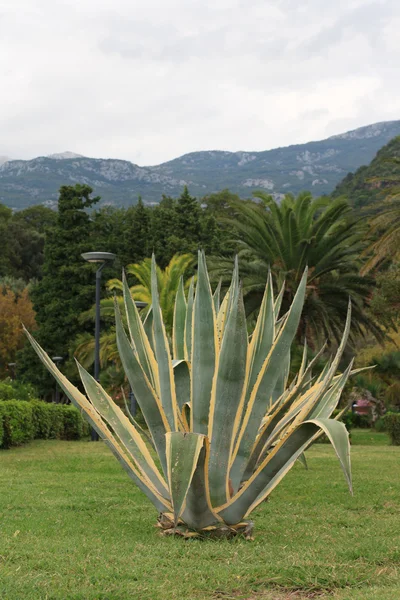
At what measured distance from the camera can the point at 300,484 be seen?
9.82 m

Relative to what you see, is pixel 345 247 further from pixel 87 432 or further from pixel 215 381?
pixel 215 381

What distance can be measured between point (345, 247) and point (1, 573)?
69.8 feet

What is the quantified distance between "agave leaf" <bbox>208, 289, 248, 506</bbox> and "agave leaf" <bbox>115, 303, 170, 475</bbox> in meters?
0.49

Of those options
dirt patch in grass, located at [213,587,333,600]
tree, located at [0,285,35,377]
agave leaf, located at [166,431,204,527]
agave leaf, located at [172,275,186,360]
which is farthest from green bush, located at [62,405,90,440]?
tree, located at [0,285,35,377]

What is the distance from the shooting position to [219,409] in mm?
5777

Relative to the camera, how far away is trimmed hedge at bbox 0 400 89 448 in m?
14.4

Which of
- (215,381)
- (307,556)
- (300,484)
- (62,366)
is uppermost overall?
(215,381)

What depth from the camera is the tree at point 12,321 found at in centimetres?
4941

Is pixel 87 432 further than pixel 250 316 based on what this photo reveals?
No

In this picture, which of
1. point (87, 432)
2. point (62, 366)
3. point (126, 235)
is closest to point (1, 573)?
point (87, 432)

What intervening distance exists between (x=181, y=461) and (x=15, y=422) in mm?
10105

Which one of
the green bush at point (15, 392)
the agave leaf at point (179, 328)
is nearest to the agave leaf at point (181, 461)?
the agave leaf at point (179, 328)

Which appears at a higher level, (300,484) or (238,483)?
(238,483)

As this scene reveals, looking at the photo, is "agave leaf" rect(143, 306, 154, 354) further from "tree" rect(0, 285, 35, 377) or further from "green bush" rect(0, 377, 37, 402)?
"tree" rect(0, 285, 35, 377)
